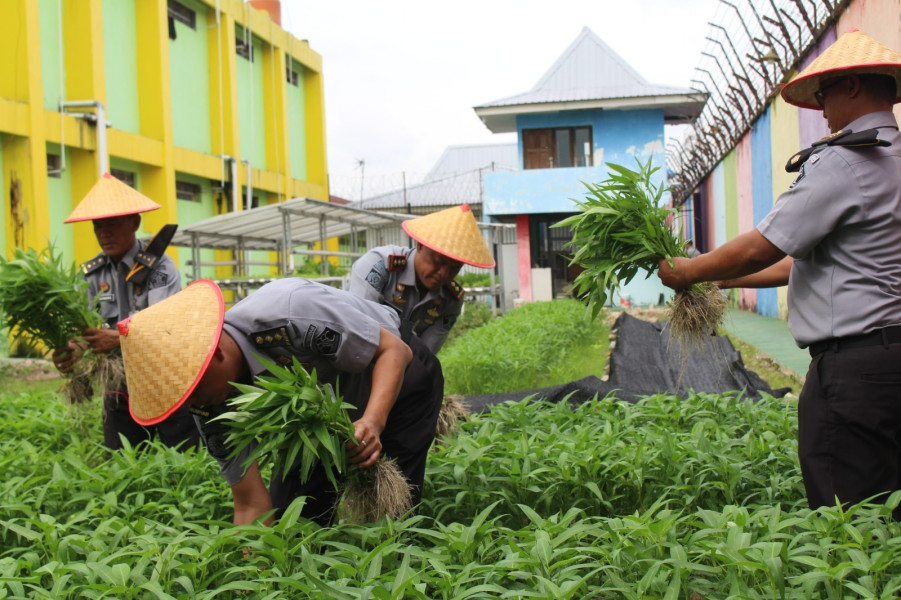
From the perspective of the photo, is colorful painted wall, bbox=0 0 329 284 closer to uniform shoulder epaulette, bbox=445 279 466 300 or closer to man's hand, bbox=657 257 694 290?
uniform shoulder epaulette, bbox=445 279 466 300

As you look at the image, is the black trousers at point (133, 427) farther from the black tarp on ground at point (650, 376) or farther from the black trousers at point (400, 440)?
the black tarp on ground at point (650, 376)

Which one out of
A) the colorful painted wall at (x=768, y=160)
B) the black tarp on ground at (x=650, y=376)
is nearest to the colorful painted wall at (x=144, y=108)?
the black tarp on ground at (x=650, y=376)

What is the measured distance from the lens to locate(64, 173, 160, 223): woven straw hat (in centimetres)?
404

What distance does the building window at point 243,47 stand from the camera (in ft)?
57.3

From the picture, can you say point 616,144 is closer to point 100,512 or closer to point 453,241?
point 453,241

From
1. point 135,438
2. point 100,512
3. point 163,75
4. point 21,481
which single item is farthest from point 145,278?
point 163,75

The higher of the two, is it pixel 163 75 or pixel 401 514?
pixel 163 75

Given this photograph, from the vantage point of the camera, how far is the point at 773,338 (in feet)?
31.8

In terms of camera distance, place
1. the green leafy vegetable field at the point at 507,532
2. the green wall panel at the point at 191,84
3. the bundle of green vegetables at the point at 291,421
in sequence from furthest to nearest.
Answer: the green wall panel at the point at 191,84
the bundle of green vegetables at the point at 291,421
the green leafy vegetable field at the point at 507,532

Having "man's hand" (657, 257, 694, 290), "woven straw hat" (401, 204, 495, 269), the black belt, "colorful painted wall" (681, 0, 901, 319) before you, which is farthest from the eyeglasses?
"colorful painted wall" (681, 0, 901, 319)

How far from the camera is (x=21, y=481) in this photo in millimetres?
3207

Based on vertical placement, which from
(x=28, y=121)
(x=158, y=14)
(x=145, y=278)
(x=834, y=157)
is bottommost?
(x=145, y=278)

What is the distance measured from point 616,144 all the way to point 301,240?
24.9 ft

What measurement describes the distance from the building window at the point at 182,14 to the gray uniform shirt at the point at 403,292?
12.9 meters
